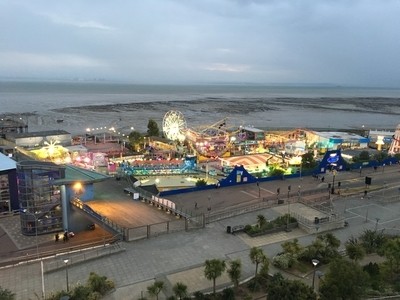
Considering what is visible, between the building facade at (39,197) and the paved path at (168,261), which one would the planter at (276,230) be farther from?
the building facade at (39,197)

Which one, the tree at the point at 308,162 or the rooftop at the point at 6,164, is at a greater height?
the rooftop at the point at 6,164

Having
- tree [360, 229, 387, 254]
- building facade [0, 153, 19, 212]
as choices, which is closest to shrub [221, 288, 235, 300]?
tree [360, 229, 387, 254]

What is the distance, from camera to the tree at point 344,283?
17.6 metres

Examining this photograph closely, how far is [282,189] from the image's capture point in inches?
1678

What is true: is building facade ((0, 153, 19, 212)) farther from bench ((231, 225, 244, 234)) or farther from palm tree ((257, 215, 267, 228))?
palm tree ((257, 215, 267, 228))

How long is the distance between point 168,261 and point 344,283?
35.4 feet

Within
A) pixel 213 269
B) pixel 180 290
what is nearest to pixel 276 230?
pixel 213 269

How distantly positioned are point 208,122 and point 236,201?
83.0m

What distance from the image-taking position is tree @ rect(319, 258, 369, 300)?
1759 centimetres

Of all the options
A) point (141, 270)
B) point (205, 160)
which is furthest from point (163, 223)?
point (205, 160)

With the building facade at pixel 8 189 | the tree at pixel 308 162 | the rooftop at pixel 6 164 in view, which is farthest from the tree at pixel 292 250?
the tree at pixel 308 162

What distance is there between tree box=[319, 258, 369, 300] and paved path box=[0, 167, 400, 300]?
4.35 m

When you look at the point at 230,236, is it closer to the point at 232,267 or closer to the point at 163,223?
the point at 163,223

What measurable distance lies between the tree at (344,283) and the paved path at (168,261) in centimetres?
435
